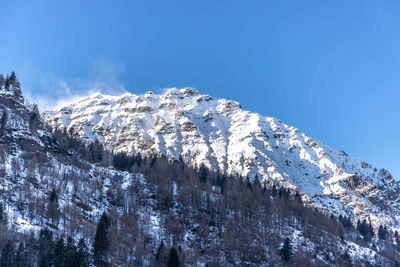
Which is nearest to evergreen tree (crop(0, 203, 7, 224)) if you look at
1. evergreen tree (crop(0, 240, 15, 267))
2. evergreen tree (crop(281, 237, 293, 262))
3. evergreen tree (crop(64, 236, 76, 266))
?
evergreen tree (crop(0, 240, 15, 267))

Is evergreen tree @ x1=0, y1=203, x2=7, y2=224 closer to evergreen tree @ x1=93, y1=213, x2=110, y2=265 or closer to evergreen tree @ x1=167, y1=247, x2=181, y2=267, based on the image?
evergreen tree @ x1=93, y1=213, x2=110, y2=265

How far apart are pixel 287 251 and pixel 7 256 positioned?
297 feet

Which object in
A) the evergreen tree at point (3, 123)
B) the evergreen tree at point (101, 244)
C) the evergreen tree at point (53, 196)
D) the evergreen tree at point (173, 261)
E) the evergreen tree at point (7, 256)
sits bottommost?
the evergreen tree at point (7, 256)

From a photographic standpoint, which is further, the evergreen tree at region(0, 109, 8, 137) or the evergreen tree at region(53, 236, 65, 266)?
the evergreen tree at region(0, 109, 8, 137)

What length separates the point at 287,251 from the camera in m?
140

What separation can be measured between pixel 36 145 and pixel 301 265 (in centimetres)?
11241

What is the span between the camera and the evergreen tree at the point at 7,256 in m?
83.8

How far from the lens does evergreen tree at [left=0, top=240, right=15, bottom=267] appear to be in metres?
83.8

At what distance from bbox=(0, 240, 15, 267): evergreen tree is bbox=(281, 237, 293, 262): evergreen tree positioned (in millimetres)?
87920

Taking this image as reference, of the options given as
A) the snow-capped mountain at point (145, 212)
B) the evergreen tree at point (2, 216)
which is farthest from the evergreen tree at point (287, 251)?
→ the evergreen tree at point (2, 216)

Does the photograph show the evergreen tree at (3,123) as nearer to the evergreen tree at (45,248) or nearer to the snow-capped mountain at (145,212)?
the snow-capped mountain at (145,212)

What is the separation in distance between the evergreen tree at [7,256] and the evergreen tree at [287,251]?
8792 cm

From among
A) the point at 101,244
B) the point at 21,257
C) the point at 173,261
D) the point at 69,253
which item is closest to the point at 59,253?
the point at 69,253

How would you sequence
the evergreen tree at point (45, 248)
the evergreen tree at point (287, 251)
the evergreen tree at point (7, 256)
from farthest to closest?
the evergreen tree at point (287, 251)
the evergreen tree at point (45, 248)
the evergreen tree at point (7, 256)
